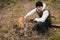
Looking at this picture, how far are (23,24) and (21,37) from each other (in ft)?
1.05

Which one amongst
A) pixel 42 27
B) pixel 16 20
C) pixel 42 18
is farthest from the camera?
pixel 16 20

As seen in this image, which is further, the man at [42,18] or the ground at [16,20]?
the ground at [16,20]

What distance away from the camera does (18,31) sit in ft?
18.6

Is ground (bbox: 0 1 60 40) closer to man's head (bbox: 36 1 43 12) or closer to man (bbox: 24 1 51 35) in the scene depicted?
man (bbox: 24 1 51 35)

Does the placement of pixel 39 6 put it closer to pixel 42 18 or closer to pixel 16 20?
pixel 42 18

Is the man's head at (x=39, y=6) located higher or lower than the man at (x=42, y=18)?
higher

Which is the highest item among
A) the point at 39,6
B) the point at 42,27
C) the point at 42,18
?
the point at 39,6

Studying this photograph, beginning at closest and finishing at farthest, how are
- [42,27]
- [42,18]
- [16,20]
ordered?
[42,18]
[42,27]
[16,20]

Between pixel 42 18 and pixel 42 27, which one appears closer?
pixel 42 18

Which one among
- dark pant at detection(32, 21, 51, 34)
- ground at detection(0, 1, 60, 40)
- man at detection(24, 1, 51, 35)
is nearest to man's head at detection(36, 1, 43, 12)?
man at detection(24, 1, 51, 35)

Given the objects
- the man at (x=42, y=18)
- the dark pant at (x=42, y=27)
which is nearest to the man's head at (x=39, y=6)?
the man at (x=42, y=18)

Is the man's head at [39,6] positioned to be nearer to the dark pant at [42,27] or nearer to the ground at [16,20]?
the dark pant at [42,27]

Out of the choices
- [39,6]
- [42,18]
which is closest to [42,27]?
[42,18]

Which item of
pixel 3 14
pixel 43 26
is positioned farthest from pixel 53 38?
pixel 3 14
